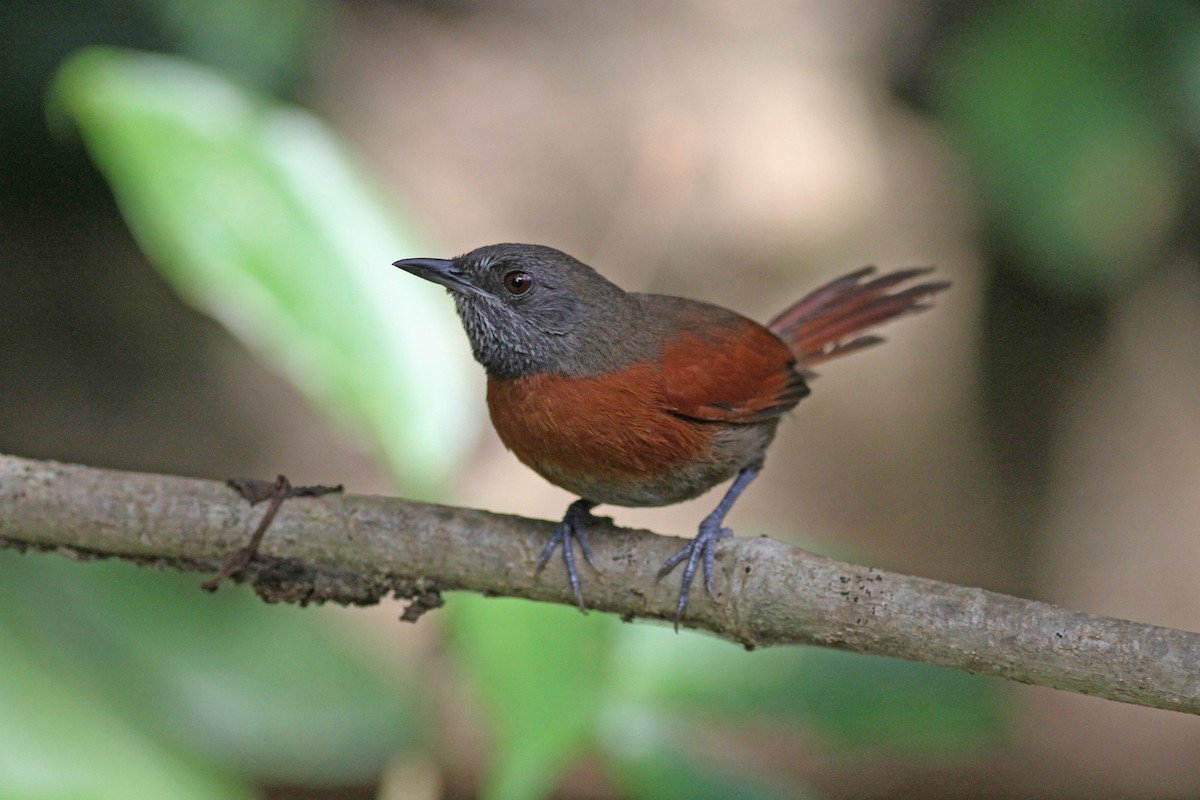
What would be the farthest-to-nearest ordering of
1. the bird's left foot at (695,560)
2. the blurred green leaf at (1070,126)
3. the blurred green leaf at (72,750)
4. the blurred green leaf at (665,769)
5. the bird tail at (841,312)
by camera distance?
the blurred green leaf at (1070,126) < the bird tail at (841,312) < the blurred green leaf at (72,750) < the blurred green leaf at (665,769) < the bird's left foot at (695,560)

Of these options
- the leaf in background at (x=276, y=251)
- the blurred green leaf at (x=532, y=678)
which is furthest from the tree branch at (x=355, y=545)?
the leaf in background at (x=276, y=251)

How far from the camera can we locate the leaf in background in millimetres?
3205

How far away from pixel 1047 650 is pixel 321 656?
254 cm

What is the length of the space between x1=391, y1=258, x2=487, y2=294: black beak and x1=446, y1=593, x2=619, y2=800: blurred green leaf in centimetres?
84

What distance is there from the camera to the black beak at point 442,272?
3.09 meters

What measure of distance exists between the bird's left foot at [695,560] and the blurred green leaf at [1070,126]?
2530 mm

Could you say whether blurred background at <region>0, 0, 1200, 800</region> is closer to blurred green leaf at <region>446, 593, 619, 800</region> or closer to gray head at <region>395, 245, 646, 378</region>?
blurred green leaf at <region>446, 593, 619, 800</region>

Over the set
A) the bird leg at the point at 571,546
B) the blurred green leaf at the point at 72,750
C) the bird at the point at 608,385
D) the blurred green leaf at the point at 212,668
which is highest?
the bird at the point at 608,385

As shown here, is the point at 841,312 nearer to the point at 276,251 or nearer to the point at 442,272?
the point at 442,272

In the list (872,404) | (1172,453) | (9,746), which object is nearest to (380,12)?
Answer: (872,404)

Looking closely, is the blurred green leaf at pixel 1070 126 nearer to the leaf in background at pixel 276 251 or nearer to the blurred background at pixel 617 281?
the blurred background at pixel 617 281

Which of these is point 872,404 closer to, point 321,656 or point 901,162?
point 901,162

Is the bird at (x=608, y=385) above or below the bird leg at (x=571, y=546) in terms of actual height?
above

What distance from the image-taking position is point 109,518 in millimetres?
2715
